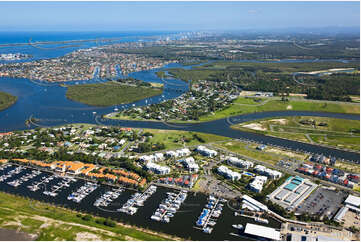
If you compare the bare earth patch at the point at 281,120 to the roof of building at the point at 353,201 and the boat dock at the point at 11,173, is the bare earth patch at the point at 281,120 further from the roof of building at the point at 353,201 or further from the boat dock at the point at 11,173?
the boat dock at the point at 11,173

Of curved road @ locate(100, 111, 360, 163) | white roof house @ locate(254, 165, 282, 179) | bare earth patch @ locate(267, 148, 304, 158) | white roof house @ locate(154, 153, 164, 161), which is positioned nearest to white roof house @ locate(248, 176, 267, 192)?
white roof house @ locate(254, 165, 282, 179)

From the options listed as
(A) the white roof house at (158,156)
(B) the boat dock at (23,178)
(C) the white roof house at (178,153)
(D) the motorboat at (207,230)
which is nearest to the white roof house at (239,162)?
(C) the white roof house at (178,153)

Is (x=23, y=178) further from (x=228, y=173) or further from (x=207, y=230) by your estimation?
(x=228, y=173)

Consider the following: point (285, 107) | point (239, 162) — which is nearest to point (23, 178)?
point (239, 162)

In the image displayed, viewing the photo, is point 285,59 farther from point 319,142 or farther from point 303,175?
point 303,175

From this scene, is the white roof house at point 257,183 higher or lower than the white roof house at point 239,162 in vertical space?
lower

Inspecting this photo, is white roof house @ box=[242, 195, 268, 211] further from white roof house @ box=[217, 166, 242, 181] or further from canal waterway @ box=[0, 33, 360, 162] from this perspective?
canal waterway @ box=[0, 33, 360, 162]
